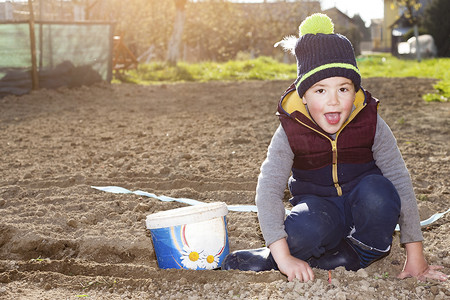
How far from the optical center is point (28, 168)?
4.44 meters

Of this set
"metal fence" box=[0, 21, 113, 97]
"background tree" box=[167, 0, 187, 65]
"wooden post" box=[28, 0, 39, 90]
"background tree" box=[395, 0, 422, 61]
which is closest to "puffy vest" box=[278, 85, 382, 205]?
"metal fence" box=[0, 21, 113, 97]

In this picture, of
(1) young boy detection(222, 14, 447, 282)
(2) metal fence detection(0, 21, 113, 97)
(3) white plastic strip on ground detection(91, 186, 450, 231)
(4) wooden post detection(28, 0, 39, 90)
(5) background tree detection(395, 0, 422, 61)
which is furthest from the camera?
(5) background tree detection(395, 0, 422, 61)

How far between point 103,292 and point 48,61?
7.34 meters

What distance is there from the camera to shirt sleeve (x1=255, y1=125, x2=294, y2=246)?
2312 millimetres

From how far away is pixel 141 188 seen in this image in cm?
384

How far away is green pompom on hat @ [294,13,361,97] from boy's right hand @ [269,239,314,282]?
2.01ft

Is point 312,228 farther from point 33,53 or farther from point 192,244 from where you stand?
point 33,53

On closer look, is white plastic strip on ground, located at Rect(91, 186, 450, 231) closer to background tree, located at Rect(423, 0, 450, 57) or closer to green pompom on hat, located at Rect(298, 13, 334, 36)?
green pompom on hat, located at Rect(298, 13, 334, 36)

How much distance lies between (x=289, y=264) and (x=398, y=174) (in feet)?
1.95

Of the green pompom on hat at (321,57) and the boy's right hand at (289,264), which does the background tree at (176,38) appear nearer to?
the green pompom on hat at (321,57)

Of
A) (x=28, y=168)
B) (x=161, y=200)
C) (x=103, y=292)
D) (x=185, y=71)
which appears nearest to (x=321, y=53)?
(x=103, y=292)

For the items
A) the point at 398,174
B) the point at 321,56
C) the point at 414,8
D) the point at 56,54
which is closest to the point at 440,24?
the point at 414,8

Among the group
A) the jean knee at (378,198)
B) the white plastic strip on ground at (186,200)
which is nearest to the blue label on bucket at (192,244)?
the jean knee at (378,198)

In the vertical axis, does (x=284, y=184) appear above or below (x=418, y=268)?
above
